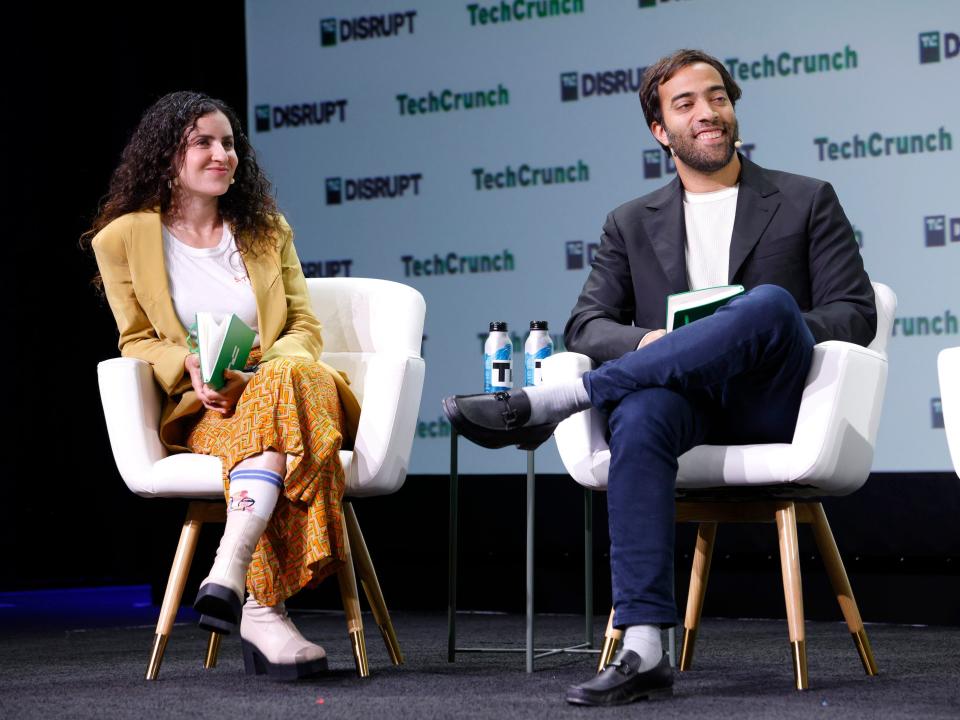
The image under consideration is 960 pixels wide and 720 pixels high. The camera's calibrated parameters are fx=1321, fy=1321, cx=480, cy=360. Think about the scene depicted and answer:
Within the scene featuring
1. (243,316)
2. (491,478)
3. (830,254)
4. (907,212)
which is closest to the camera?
(830,254)

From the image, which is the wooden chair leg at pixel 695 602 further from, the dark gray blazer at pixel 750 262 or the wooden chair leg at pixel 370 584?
the wooden chair leg at pixel 370 584

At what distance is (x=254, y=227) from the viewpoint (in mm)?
3170

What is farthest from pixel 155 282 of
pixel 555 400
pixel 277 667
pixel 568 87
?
pixel 568 87

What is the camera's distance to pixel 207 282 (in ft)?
10.1

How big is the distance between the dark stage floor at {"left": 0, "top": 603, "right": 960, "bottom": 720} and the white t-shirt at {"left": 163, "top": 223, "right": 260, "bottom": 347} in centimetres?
81

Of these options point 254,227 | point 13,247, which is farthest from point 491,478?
point 13,247

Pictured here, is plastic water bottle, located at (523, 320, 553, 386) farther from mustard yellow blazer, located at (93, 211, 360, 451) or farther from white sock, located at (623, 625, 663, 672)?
white sock, located at (623, 625, 663, 672)

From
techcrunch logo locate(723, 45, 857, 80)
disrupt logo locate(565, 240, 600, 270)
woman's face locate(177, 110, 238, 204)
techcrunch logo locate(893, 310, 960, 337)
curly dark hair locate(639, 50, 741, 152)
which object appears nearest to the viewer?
curly dark hair locate(639, 50, 741, 152)

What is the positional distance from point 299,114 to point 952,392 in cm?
332

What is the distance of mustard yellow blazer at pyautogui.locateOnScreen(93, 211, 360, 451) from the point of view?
9.48 feet

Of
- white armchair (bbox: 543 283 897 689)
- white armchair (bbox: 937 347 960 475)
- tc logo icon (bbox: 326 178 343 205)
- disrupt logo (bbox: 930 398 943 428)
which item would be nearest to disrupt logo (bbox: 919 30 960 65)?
disrupt logo (bbox: 930 398 943 428)

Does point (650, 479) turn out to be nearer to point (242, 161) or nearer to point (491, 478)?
point (242, 161)

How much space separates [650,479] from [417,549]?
2.55 meters

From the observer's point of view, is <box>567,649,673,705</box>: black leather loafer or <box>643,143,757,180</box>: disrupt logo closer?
<box>567,649,673,705</box>: black leather loafer
